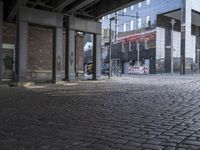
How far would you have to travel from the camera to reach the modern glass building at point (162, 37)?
2218 inches

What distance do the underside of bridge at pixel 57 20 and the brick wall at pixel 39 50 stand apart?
6.44ft

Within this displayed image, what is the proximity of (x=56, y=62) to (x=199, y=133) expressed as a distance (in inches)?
757

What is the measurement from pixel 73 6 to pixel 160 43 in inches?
1500

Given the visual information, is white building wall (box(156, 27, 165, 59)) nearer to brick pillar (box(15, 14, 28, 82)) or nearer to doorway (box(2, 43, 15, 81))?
doorway (box(2, 43, 15, 81))

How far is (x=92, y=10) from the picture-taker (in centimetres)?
2914

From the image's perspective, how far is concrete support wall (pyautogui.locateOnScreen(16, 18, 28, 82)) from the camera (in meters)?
21.6

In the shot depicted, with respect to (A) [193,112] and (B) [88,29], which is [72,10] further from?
(A) [193,112]

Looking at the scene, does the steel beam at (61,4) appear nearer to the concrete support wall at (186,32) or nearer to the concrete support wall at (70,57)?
the concrete support wall at (70,57)

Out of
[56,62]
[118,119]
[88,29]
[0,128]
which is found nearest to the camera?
[0,128]

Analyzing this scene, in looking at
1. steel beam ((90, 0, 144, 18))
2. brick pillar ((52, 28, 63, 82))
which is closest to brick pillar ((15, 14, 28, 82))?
brick pillar ((52, 28, 63, 82))

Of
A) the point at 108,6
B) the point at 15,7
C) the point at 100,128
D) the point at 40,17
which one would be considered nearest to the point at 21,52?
the point at 15,7

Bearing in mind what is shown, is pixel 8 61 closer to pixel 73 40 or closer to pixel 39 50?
pixel 39 50

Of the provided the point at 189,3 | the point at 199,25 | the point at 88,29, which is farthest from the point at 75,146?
the point at 199,25

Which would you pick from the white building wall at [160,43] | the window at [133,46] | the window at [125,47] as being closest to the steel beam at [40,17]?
the white building wall at [160,43]
